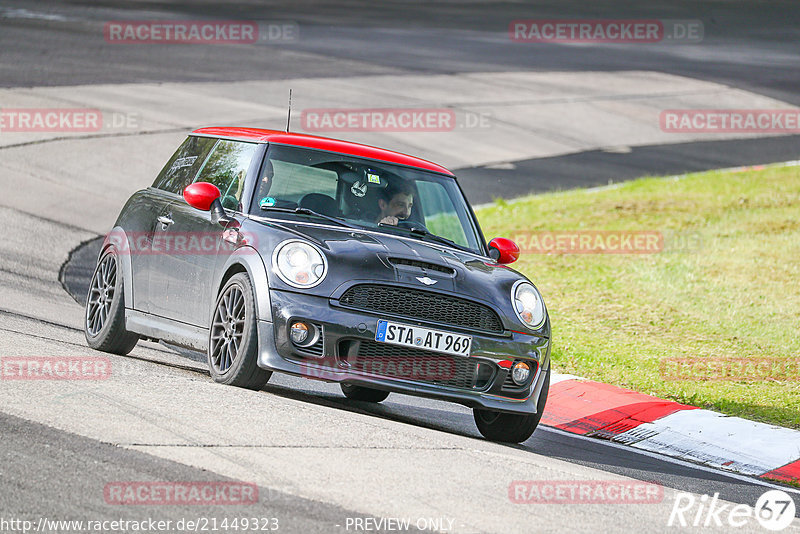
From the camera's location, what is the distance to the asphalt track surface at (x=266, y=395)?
5.10m

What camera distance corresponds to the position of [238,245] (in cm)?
726

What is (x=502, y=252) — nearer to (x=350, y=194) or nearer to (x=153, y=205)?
(x=350, y=194)

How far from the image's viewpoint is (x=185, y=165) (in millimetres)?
8727

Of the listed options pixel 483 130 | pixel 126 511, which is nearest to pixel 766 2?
pixel 483 130

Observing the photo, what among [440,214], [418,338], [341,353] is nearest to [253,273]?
[341,353]

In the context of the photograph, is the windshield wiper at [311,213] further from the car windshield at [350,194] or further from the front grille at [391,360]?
the front grille at [391,360]

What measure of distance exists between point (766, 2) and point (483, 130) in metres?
27.8

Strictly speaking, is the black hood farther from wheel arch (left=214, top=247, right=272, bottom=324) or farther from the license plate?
the license plate

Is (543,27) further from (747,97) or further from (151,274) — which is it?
(151,274)

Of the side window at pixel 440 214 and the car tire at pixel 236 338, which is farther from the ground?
the side window at pixel 440 214

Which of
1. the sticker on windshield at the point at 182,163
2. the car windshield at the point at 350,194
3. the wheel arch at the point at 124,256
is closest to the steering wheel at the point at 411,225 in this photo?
the car windshield at the point at 350,194

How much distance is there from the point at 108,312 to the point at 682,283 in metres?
7.40

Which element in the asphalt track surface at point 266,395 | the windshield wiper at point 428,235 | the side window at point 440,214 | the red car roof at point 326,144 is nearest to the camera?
the asphalt track surface at point 266,395

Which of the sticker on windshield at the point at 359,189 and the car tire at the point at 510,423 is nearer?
the car tire at the point at 510,423
